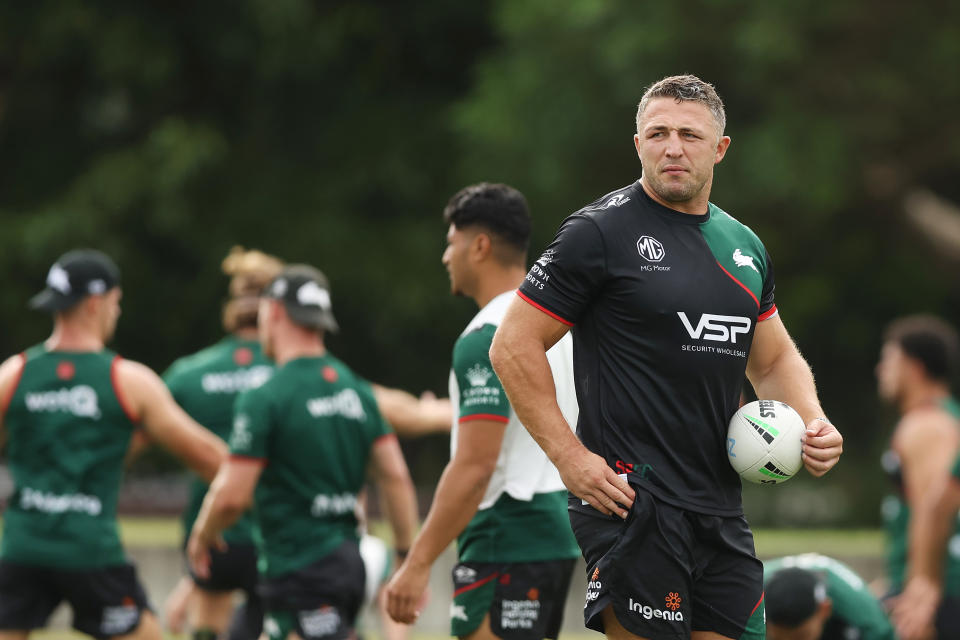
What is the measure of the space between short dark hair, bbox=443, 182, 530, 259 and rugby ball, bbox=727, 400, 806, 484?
171cm

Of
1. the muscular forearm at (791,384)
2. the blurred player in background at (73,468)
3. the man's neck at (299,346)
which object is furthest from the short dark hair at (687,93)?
the blurred player in background at (73,468)

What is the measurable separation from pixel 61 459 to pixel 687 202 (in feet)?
12.9

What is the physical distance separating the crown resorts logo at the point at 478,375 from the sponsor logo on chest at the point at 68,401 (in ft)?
8.40

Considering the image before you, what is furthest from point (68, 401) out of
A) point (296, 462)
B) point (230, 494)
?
point (296, 462)

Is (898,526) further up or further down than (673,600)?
further down

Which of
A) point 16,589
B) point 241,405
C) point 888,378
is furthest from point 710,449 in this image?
point 888,378

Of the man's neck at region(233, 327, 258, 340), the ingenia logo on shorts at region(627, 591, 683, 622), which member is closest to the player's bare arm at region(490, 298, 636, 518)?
the ingenia logo on shorts at region(627, 591, 683, 622)

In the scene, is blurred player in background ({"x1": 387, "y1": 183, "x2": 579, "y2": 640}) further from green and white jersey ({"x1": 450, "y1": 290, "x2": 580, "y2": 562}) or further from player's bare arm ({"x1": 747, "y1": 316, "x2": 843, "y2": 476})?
player's bare arm ({"x1": 747, "y1": 316, "x2": 843, "y2": 476})

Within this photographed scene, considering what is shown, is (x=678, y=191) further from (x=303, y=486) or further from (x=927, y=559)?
(x=927, y=559)

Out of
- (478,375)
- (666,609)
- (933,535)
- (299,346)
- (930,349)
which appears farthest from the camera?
(930,349)

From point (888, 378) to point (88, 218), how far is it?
616 inches

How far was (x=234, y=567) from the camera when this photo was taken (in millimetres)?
9648

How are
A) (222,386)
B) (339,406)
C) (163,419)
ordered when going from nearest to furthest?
1. (339,406)
2. (163,419)
3. (222,386)

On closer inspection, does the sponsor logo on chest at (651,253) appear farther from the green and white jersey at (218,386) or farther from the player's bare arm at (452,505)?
the green and white jersey at (218,386)
